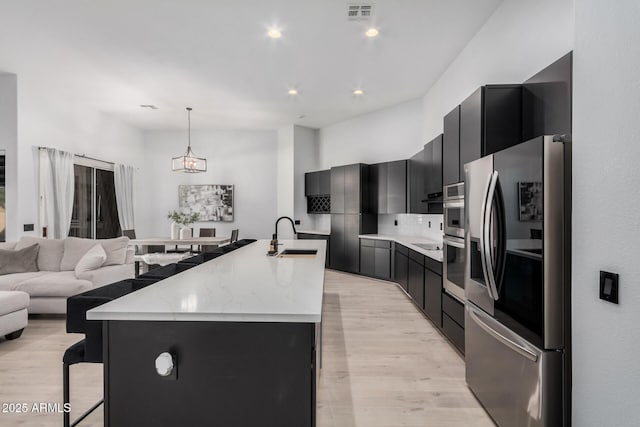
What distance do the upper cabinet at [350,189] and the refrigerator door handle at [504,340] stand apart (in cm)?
405

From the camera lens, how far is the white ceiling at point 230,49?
121 inches

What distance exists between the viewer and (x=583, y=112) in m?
1.39

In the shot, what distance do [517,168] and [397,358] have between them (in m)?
1.93

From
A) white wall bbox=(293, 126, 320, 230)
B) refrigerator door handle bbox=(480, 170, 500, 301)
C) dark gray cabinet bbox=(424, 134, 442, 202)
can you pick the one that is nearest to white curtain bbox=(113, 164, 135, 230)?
white wall bbox=(293, 126, 320, 230)

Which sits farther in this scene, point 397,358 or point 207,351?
point 397,358

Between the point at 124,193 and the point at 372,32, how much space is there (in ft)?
19.4

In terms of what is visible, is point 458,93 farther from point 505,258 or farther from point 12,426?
point 12,426

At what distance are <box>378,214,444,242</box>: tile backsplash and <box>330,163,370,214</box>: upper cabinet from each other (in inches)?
18.1

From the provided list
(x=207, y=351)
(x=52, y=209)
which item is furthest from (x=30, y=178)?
(x=207, y=351)

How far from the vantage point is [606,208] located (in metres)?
1.25

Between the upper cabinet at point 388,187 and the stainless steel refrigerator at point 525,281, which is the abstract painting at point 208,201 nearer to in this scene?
the upper cabinet at point 388,187

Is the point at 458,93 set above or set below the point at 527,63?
above

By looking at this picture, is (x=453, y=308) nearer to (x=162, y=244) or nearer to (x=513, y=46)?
(x=513, y=46)

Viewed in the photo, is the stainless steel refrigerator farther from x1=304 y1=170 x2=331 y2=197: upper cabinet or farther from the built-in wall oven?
x1=304 y1=170 x2=331 y2=197: upper cabinet
